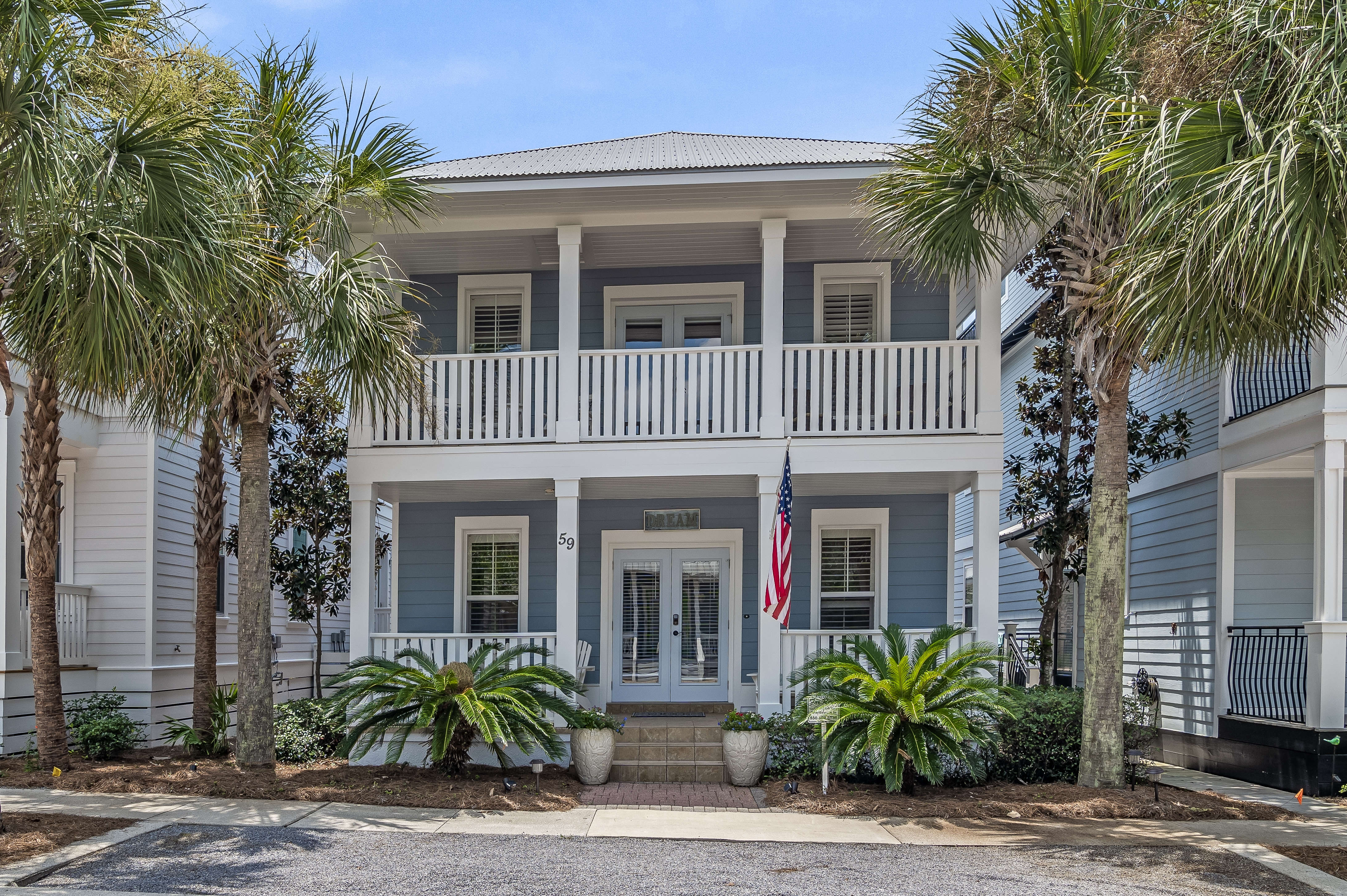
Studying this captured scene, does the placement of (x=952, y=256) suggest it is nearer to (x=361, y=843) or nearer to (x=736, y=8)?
(x=736, y=8)

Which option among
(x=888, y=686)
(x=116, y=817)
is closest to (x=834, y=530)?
(x=888, y=686)

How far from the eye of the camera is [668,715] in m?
12.6

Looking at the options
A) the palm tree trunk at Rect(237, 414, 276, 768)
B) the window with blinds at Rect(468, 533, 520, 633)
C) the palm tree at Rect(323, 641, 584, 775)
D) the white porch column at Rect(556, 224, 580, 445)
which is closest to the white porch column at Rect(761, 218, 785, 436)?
the white porch column at Rect(556, 224, 580, 445)

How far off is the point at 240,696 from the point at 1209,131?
871 centimetres

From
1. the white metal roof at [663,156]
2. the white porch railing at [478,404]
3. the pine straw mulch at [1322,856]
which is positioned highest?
the white metal roof at [663,156]

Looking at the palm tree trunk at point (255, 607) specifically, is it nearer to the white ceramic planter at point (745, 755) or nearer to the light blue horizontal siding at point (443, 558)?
the light blue horizontal siding at point (443, 558)

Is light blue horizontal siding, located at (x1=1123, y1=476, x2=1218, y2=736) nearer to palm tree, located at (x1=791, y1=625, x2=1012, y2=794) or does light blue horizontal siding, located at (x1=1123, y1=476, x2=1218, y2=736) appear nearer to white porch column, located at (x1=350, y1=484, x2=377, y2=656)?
palm tree, located at (x1=791, y1=625, x2=1012, y2=794)

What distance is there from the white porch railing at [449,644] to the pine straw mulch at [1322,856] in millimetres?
6212

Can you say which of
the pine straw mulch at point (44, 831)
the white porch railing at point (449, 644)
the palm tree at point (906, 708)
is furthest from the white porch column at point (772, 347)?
the pine straw mulch at point (44, 831)

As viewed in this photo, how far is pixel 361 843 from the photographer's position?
742cm

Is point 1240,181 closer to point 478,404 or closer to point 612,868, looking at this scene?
point 612,868

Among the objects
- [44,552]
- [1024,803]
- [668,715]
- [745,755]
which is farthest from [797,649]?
[44,552]

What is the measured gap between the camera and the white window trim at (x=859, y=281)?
41.8 ft

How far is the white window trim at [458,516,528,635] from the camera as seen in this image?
512 inches
